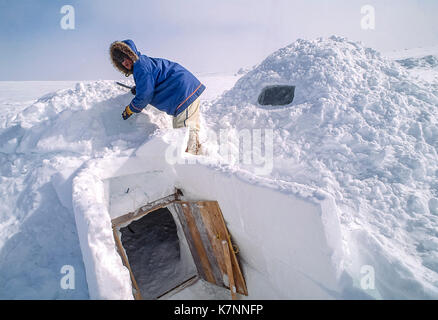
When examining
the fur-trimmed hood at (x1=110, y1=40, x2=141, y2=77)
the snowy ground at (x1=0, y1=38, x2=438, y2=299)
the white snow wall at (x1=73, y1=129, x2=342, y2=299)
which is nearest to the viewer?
the white snow wall at (x1=73, y1=129, x2=342, y2=299)

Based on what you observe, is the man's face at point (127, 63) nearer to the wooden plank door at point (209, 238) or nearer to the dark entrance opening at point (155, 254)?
the wooden plank door at point (209, 238)

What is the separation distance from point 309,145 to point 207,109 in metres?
2.61

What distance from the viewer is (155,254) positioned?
4.71 m

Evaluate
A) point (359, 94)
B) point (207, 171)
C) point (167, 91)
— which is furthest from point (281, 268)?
point (359, 94)

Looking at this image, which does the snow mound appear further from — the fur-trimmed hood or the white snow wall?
the fur-trimmed hood

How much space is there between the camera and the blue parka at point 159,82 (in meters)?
2.63

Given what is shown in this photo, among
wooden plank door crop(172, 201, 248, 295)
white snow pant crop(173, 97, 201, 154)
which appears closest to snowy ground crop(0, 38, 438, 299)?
white snow pant crop(173, 97, 201, 154)

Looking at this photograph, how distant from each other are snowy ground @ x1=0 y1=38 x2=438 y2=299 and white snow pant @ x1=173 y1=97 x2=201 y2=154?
318 millimetres

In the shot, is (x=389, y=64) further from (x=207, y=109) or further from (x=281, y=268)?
(x=281, y=268)

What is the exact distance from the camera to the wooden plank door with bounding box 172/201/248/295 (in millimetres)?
A: 2635

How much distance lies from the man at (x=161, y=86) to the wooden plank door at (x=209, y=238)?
82cm
